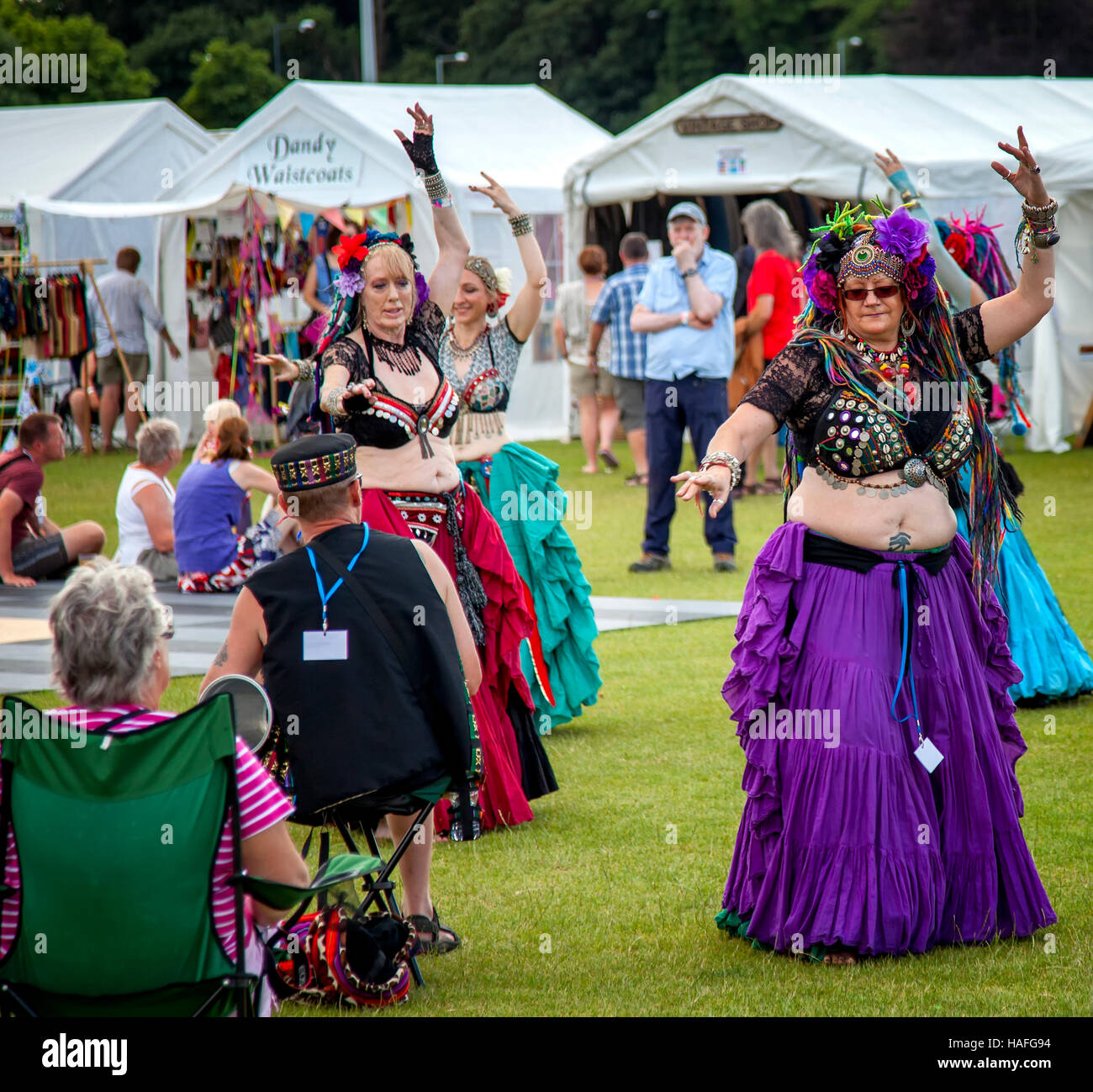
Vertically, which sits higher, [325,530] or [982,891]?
[325,530]

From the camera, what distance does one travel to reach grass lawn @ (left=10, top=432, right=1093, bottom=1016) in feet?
13.1

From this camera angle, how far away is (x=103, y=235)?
813 inches

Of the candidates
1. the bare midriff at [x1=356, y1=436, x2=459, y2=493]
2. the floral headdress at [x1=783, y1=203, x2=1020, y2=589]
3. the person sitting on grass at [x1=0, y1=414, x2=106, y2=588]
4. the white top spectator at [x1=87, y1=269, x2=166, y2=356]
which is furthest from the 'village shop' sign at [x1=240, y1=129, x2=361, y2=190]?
the floral headdress at [x1=783, y1=203, x2=1020, y2=589]

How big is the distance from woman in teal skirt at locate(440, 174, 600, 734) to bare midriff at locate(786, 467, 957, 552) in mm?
2075

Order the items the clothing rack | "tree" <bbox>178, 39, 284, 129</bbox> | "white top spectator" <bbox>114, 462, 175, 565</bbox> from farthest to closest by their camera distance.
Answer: "tree" <bbox>178, 39, 284, 129</bbox>
the clothing rack
"white top spectator" <bbox>114, 462, 175, 565</bbox>

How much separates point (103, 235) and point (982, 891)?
18479 mm

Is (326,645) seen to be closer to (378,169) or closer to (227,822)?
(227,822)

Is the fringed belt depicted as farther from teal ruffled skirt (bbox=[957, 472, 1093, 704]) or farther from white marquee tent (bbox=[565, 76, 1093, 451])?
white marquee tent (bbox=[565, 76, 1093, 451])

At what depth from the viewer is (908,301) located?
173 inches

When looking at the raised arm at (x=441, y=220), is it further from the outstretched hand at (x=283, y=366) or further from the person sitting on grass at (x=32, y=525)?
the person sitting on grass at (x=32, y=525)

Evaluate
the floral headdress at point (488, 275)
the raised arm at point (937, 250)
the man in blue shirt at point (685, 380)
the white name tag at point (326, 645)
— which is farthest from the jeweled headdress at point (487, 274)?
the man in blue shirt at point (685, 380)

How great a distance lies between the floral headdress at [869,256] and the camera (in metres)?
4.31
